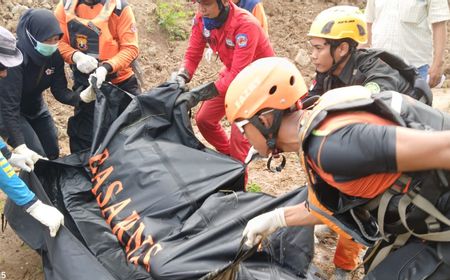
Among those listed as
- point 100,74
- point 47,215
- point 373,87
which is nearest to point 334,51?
point 373,87

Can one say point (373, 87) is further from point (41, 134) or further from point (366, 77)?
point (41, 134)

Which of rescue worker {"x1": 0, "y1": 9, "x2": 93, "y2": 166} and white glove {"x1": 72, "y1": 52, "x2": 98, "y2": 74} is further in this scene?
white glove {"x1": 72, "y1": 52, "x2": 98, "y2": 74}

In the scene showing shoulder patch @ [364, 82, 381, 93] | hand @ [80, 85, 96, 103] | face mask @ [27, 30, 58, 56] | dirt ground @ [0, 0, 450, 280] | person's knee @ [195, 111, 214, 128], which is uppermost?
shoulder patch @ [364, 82, 381, 93]

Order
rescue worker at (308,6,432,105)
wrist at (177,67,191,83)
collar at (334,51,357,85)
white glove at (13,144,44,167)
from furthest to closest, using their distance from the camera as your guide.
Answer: wrist at (177,67,191,83) < white glove at (13,144,44,167) < collar at (334,51,357,85) < rescue worker at (308,6,432,105)

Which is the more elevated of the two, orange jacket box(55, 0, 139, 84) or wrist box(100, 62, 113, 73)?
orange jacket box(55, 0, 139, 84)

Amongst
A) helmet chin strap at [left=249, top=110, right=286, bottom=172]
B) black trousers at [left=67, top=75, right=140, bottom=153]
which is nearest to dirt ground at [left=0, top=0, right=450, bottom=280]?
black trousers at [left=67, top=75, right=140, bottom=153]

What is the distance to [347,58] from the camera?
279 cm

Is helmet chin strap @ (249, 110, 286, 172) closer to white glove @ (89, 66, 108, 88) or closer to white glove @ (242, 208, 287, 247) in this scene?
white glove @ (242, 208, 287, 247)

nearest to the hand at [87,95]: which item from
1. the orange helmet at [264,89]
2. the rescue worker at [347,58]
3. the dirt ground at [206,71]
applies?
the dirt ground at [206,71]

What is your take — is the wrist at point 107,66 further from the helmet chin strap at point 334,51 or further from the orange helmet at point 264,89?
the orange helmet at point 264,89

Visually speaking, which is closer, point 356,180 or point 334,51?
point 356,180

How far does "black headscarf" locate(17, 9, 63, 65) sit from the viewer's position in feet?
10.2

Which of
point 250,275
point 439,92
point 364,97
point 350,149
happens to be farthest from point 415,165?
point 439,92

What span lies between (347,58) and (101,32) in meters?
1.92
